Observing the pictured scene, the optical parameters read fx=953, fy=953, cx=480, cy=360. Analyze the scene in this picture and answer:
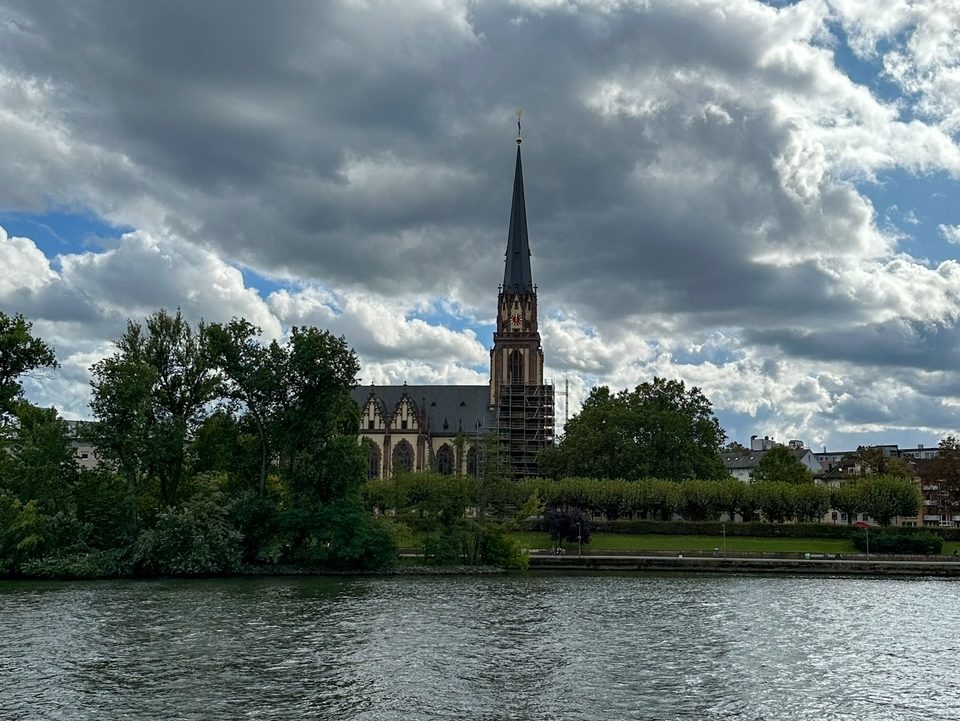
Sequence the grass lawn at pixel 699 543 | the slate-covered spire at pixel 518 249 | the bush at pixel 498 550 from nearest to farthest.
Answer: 1. the bush at pixel 498 550
2. the grass lawn at pixel 699 543
3. the slate-covered spire at pixel 518 249

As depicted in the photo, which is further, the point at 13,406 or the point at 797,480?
the point at 797,480

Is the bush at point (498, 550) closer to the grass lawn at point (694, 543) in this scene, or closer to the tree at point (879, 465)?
the grass lawn at point (694, 543)

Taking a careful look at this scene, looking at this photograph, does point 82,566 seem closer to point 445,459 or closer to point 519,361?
point 445,459

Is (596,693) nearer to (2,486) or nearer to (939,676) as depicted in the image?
(939,676)

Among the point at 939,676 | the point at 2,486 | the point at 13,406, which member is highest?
the point at 13,406

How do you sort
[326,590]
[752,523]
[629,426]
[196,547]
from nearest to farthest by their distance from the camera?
[326,590] < [196,547] < [752,523] < [629,426]

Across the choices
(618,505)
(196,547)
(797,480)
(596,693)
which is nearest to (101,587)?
→ (196,547)

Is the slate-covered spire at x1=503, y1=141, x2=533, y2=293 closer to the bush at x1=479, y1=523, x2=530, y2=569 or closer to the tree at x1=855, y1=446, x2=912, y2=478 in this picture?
the tree at x1=855, y1=446, x2=912, y2=478

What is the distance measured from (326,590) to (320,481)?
13456 mm

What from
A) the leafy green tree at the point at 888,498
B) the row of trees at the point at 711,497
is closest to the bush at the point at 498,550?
the row of trees at the point at 711,497

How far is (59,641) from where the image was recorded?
34469 millimetres

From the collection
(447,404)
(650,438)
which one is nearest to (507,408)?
(447,404)

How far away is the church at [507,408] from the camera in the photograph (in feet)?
480

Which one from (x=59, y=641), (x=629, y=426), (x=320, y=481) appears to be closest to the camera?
(x=59, y=641)
